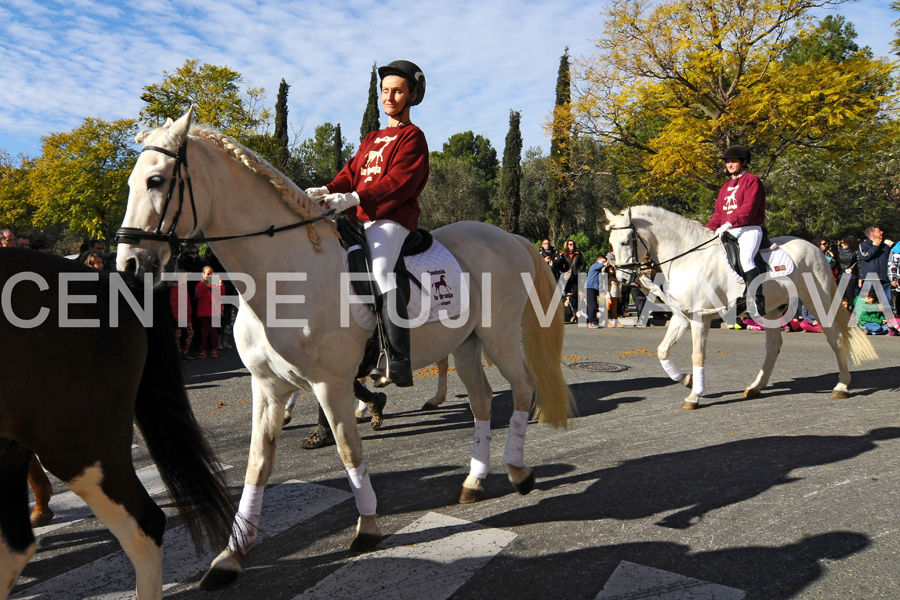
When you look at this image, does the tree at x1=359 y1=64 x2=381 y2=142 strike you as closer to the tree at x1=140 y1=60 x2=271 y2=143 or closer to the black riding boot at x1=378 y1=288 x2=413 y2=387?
the tree at x1=140 y1=60 x2=271 y2=143

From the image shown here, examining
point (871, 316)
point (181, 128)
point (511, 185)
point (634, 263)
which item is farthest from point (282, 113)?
point (181, 128)

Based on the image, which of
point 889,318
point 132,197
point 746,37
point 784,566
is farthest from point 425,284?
point 746,37

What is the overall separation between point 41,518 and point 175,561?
1268mm

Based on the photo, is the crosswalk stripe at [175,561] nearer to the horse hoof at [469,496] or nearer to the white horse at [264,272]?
the white horse at [264,272]

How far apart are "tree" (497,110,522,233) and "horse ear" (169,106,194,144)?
121 ft

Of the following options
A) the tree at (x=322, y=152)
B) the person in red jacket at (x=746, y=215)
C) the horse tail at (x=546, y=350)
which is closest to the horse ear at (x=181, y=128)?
the horse tail at (x=546, y=350)

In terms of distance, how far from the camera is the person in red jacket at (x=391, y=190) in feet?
11.7

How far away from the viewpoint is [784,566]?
3.20 meters

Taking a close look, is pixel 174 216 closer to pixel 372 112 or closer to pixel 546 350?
pixel 546 350

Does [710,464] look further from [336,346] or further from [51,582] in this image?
[51,582]

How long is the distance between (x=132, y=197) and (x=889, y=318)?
15.2m

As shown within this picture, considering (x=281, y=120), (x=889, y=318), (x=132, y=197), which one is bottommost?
(x=889, y=318)

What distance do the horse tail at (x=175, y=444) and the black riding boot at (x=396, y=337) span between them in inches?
44.2

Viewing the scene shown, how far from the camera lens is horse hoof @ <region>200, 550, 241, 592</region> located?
3.15m
